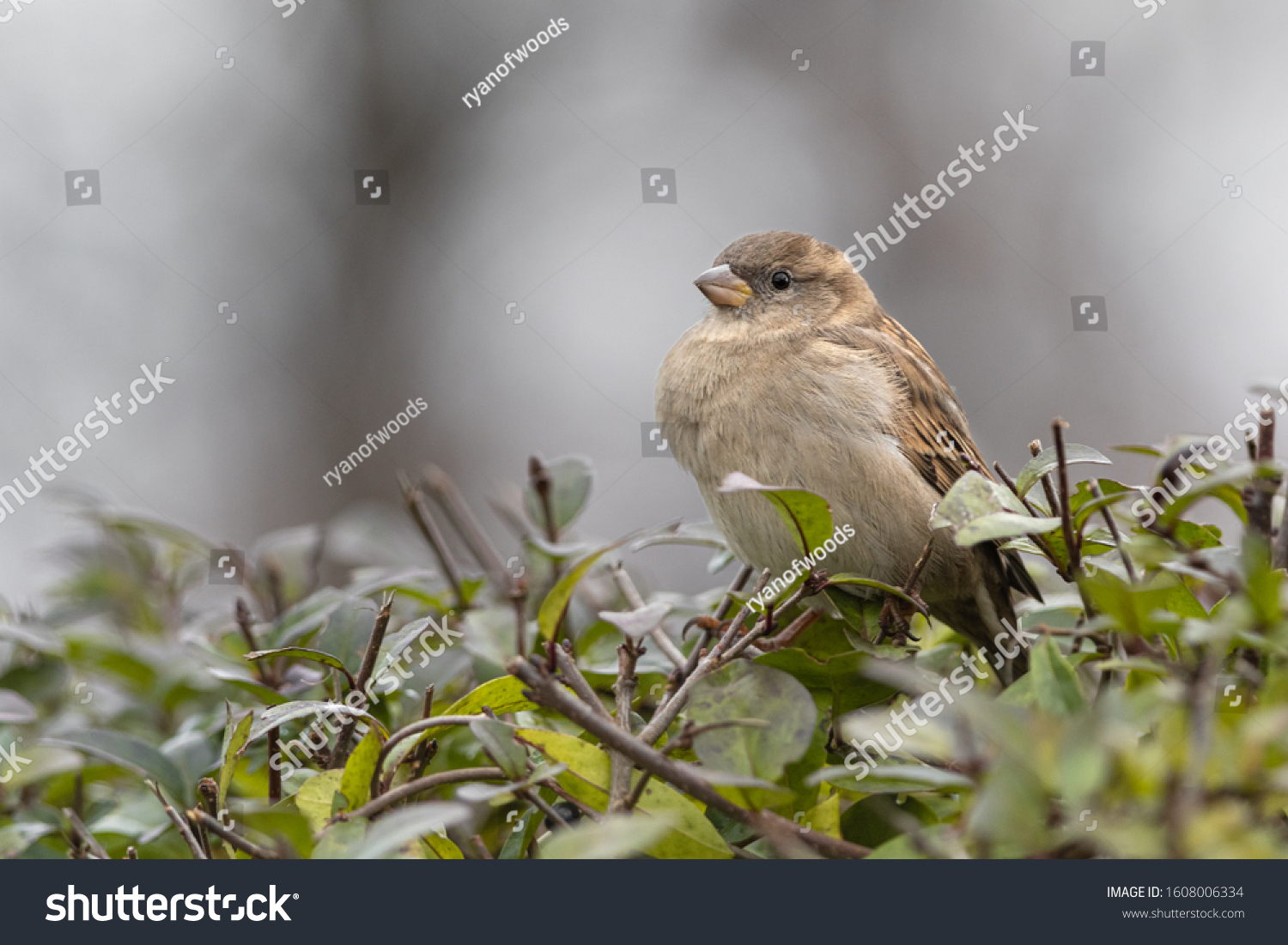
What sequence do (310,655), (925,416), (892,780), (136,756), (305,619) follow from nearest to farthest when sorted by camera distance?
(892,780) → (310,655) → (136,756) → (305,619) → (925,416)

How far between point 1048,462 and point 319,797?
78 centimetres

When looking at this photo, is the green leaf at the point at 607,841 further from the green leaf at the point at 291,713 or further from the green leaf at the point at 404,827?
the green leaf at the point at 291,713

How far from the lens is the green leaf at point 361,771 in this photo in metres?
0.96

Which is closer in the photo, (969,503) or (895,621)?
(969,503)

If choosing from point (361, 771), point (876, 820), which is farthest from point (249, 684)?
point (876, 820)

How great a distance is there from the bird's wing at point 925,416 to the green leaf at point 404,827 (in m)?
1.32

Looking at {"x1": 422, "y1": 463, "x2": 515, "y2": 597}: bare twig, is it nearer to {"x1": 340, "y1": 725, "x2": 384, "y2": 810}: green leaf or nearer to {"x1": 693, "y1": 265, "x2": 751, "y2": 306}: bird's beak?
{"x1": 340, "y1": 725, "x2": 384, "y2": 810}: green leaf

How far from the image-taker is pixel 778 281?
2311mm

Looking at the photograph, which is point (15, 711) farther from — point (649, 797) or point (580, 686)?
point (649, 797)

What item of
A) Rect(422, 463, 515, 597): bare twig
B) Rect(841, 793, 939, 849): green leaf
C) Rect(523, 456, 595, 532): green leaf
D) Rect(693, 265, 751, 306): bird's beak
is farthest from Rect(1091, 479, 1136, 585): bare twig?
Rect(693, 265, 751, 306): bird's beak

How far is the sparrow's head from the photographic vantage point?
2254 mm

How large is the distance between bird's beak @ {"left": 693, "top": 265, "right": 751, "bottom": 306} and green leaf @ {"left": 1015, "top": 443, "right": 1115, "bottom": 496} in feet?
4.04

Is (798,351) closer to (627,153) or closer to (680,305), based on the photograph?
(680,305)

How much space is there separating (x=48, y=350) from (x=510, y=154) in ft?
7.78
